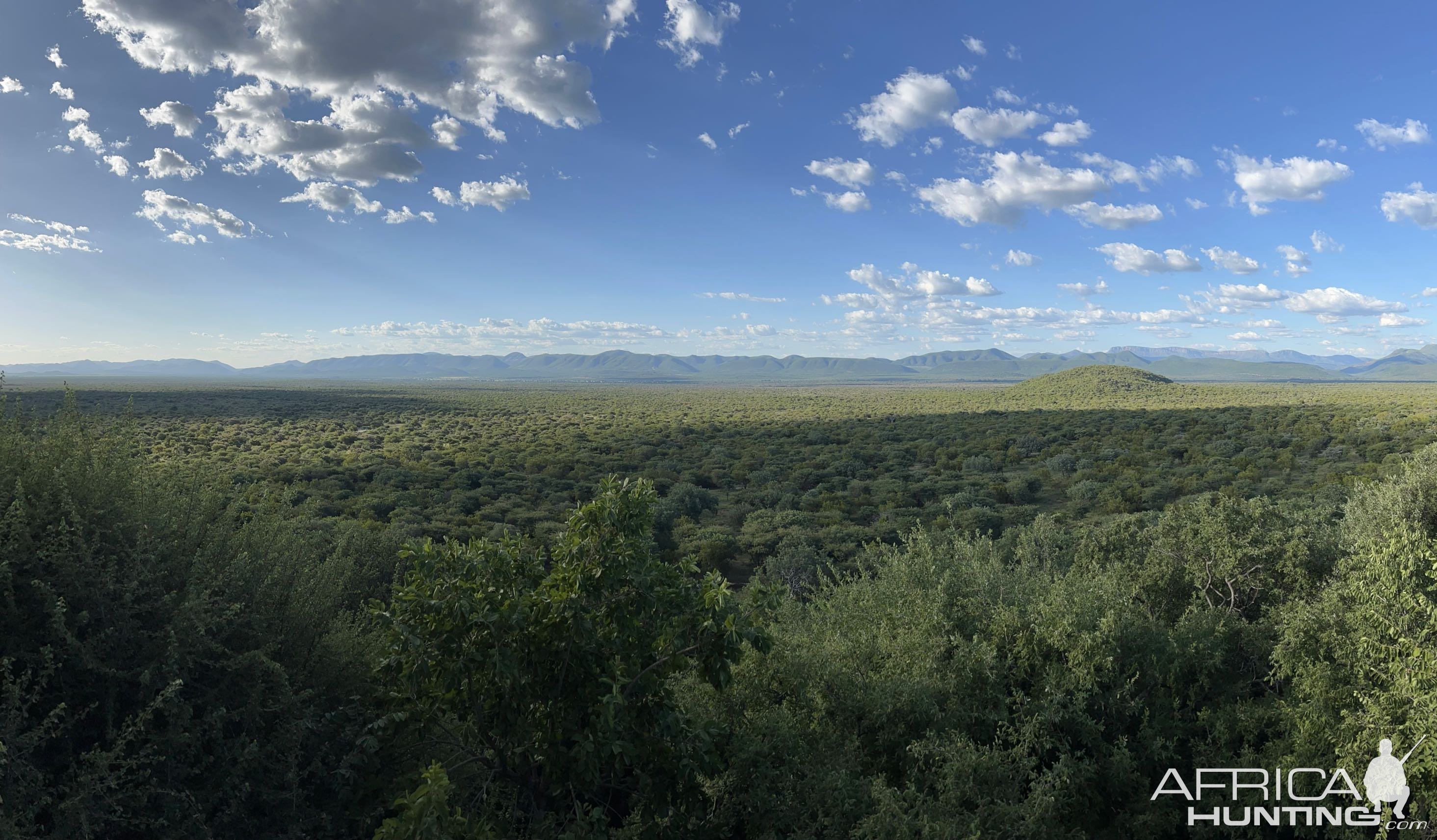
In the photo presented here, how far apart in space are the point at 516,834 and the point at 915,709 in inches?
180

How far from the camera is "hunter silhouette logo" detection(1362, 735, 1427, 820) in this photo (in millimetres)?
6227

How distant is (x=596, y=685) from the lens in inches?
211

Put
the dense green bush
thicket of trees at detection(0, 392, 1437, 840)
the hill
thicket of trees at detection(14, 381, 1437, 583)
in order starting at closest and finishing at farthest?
1. the dense green bush
2. thicket of trees at detection(0, 392, 1437, 840)
3. thicket of trees at detection(14, 381, 1437, 583)
4. the hill

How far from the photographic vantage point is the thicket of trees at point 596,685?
199 inches

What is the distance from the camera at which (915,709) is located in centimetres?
786

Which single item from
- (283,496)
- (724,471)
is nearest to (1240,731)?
(283,496)

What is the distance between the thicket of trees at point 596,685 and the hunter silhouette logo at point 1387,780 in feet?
0.40

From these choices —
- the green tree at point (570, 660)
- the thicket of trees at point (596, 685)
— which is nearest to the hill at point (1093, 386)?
the thicket of trees at point (596, 685)
